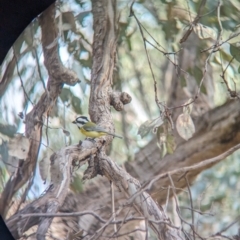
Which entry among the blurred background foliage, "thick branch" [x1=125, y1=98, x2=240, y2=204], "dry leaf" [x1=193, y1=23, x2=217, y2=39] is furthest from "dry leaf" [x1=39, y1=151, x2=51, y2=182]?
"dry leaf" [x1=193, y1=23, x2=217, y2=39]

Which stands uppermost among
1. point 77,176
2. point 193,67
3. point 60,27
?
point 60,27

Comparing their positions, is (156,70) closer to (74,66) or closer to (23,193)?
(74,66)

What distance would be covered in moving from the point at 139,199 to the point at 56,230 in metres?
0.14

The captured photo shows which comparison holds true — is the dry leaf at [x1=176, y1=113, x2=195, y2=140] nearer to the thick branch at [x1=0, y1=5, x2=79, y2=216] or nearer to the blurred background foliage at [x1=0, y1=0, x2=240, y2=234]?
the blurred background foliage at [x1=0, y1=0, x2=240, y2=234]

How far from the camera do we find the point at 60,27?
3.01 ft

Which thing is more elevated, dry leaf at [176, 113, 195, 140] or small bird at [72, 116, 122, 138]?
small bird at [72, 116, 122, 138]

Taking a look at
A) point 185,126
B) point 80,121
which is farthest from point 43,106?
point 185,126

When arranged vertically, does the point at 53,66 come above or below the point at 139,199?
above

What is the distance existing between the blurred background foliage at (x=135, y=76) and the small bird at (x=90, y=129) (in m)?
0.01

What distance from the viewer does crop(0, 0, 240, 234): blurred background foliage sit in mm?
827

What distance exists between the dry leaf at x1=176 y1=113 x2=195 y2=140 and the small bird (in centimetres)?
10

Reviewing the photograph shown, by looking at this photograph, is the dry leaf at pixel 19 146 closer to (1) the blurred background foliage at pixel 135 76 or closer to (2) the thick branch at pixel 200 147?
(1) the blurred background foliage at pixel 135 76

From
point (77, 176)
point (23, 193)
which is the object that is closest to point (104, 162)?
point (77, 176)

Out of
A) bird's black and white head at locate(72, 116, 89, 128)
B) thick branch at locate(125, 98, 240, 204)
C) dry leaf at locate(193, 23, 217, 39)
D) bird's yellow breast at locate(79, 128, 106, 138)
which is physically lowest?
thick branch at locate(125, 98, 240, 204)
